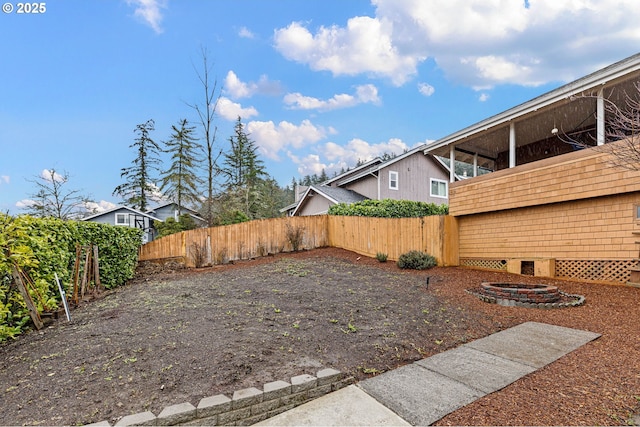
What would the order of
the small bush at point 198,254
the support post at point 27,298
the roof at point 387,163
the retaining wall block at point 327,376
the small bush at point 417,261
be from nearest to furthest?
1. the retaining wall block at point 327,376
2. the support post at point 27,298
3. the small bush at point 417,261
4. the small bush at point 198,254
5. the roof at point 387,163

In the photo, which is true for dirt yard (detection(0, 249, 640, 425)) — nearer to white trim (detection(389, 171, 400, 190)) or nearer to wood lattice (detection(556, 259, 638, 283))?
wood lattice (detection(556, 259, 638, 283))

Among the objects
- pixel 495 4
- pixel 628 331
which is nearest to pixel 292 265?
pixel 628 331

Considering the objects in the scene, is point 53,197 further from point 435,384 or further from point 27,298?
point 435,384

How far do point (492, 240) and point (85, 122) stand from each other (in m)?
13.1

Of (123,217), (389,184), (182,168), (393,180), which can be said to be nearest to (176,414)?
(389,184)

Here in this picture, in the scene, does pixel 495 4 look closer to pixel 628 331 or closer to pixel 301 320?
pixel 628 331

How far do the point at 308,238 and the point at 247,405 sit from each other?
1038 centimetres

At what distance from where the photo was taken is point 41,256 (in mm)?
4859

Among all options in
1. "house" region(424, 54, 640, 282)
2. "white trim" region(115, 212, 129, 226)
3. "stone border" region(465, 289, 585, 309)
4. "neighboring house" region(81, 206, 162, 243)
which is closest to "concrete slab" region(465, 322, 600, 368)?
"stone border" region(465, 289, 585, 309)

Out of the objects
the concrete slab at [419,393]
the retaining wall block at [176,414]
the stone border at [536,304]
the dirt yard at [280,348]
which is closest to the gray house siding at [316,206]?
the dirt yard at [280,348]

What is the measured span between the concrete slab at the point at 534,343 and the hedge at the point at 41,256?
5524 mm

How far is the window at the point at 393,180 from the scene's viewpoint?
18188mm

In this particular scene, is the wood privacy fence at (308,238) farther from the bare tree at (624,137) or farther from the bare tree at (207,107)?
the bare tree at (624,137)

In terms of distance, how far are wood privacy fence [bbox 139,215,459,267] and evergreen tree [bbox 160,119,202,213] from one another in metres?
11.9
